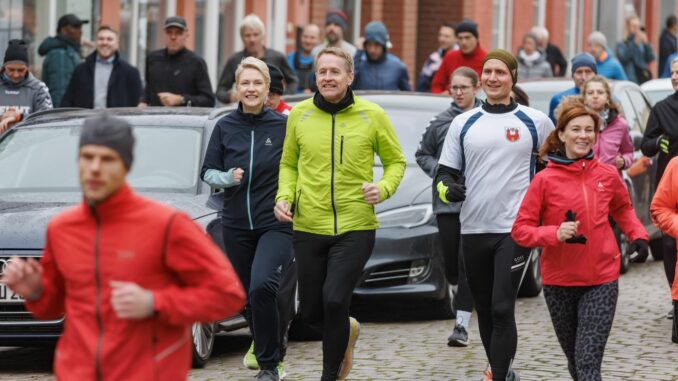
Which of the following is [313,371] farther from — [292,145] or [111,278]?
[111,278]

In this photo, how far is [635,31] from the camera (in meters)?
29.7

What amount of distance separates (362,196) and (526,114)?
Answer: 897mm

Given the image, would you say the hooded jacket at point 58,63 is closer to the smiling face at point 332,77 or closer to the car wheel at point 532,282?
the car wheel at point 532,282

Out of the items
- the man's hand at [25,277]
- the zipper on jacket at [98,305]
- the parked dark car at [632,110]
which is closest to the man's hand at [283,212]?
the man's hand at [25,277]

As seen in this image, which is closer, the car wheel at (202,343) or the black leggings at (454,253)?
the car wheel at (202,343)

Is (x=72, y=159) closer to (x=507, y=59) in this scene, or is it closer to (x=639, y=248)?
(x=507, y=59)

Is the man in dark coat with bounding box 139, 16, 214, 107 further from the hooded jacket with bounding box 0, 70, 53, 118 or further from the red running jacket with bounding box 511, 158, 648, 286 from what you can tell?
the red running jacket with bounding box 511, 158, 648, 286

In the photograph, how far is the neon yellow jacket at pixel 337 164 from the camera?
8.56m

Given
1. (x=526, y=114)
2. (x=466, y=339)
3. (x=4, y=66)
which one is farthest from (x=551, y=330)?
(x=4, y=66)

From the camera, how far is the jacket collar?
5.06 metres

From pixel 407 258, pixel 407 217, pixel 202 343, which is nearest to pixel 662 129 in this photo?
pixel 407 217

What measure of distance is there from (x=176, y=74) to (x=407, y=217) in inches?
151

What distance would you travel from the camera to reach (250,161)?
9156 mm

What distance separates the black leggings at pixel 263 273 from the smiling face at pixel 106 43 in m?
6.39
